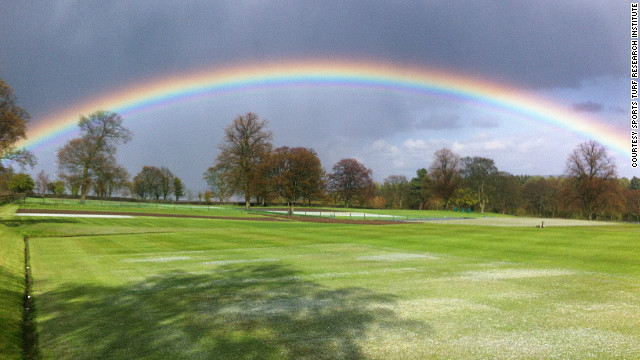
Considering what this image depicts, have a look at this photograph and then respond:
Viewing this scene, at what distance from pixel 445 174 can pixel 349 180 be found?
99.8 feet

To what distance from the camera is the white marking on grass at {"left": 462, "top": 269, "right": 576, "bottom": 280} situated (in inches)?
502

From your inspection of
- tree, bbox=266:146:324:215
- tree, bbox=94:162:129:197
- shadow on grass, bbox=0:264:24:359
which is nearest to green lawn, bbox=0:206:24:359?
shadow on grass, bbox=0:264:24:359

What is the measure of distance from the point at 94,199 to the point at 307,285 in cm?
9012

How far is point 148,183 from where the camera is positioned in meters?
130

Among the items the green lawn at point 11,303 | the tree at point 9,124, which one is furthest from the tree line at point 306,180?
the green lawn at point 11,303

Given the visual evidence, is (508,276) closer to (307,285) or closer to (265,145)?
(307,285)

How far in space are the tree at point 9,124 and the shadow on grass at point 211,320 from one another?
83.5 feet

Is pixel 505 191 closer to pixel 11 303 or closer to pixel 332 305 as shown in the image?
pixel 332 305

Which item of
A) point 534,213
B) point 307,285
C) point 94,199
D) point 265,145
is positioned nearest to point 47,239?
point 307,285

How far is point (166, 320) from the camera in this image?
7738 mm

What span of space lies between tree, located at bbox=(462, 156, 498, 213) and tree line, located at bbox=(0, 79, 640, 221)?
0.28 m

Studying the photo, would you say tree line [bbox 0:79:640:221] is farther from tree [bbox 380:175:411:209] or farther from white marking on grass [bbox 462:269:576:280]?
white marking on grass [bbox 462:269:576:280]

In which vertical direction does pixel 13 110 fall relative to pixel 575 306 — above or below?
above

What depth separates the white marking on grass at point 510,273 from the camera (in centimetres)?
1275
